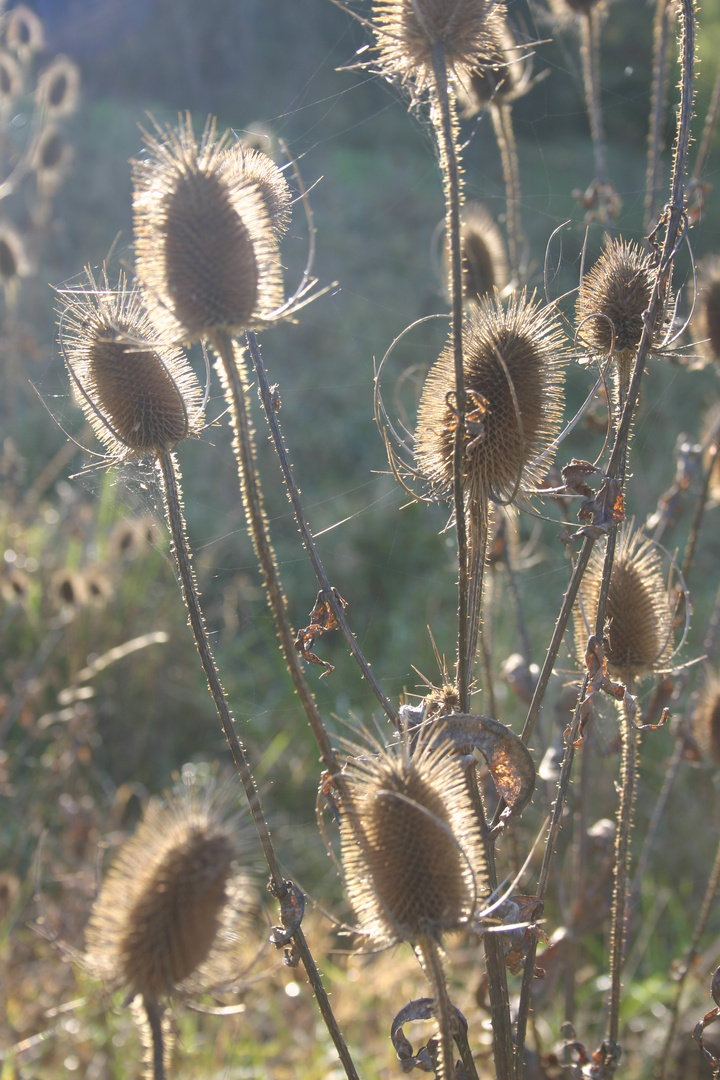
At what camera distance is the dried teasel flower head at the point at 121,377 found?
135cm

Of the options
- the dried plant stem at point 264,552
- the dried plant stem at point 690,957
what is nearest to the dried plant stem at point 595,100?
the dried plant stem at point 264,552

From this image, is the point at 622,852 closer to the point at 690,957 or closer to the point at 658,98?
the point at 690,957

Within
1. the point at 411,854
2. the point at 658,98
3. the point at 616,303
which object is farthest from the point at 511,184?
the point at 411,854

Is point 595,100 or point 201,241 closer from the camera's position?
point 201,241

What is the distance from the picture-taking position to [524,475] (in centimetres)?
138

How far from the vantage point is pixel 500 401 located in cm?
137

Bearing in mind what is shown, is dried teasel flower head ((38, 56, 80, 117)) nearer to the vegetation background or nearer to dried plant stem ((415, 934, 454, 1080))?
the vegetation background

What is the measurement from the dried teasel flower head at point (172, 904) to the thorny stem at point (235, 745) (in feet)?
0.34

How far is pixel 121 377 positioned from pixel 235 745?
0.63m

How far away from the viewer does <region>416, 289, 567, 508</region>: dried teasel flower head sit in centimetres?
134

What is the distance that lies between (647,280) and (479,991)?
1.73 m

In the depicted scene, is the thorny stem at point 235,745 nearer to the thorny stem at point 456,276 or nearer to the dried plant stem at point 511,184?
the thorny stem at point 456,276

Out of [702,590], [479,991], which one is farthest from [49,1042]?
[702,590]

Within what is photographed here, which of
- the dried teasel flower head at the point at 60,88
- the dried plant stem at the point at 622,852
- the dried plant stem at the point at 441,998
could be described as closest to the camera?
the dried plant stem at the point at 441,998
